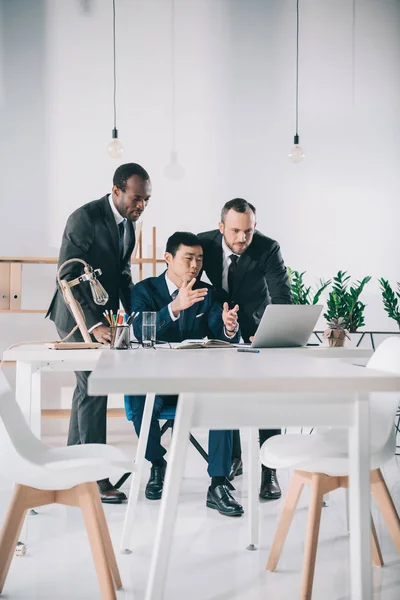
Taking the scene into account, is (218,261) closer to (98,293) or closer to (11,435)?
(98,293)

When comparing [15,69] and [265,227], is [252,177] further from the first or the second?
[15,69]

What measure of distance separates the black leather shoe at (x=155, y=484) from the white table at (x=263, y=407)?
1.70m

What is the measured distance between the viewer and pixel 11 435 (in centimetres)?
165

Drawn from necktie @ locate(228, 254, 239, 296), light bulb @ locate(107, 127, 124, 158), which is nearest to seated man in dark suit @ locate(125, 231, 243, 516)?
necktie @ locate(228, 254, 239, 296)

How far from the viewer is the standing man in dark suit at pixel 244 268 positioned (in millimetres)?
3363

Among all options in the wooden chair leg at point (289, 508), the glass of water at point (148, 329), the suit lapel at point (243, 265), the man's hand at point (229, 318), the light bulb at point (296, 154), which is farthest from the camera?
the light bulb at point (296, 154)

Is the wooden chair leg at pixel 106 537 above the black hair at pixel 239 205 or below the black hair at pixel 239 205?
below

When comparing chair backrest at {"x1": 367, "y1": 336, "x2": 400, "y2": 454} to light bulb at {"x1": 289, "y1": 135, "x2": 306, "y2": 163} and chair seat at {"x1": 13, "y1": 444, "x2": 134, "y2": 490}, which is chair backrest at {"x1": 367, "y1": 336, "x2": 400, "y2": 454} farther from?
light bulb at {"x1": 289, "y1": 135, "x2": 306, "y2": 163}

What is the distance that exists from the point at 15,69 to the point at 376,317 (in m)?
3.22

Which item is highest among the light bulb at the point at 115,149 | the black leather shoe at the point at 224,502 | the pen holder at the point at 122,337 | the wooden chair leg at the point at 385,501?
the light bulb at the point at 115,149

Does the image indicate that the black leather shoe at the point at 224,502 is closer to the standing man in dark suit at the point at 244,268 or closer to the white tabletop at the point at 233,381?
the standing man in dark suit at the point at 244,268

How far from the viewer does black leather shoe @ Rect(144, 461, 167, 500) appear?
2963 millimetres

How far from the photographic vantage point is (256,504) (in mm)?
2283

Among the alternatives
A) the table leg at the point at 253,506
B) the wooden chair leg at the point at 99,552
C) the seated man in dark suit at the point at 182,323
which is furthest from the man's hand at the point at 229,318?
the wooden chair leg at the point at 99,552
